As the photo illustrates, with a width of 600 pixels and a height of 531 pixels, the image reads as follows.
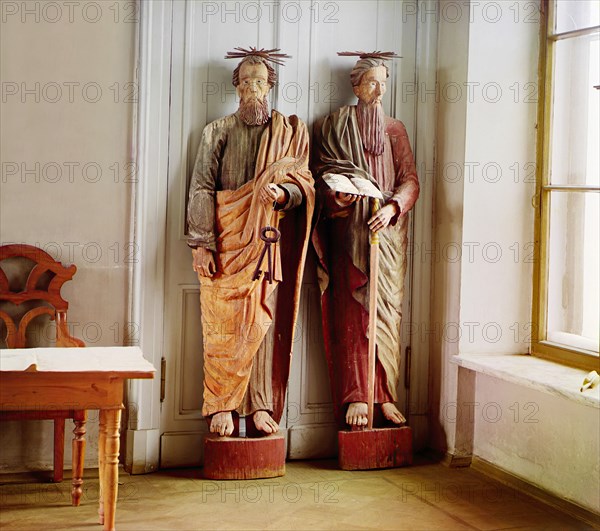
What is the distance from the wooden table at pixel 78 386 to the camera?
Answer: 3.38 m

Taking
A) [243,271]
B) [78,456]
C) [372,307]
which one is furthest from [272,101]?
[78,456]

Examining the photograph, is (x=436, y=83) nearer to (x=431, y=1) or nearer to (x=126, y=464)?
(x=431, y=1)

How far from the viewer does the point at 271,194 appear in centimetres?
453

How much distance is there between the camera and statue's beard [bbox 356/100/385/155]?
4938 millimetres

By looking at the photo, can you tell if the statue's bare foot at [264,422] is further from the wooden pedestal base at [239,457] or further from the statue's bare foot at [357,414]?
the statue's bare foot at [357,414]

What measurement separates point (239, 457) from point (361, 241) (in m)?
1.32

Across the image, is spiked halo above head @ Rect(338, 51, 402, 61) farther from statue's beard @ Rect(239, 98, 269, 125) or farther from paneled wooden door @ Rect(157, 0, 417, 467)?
statue's beard @ Rect(239, 98, 269, 125)

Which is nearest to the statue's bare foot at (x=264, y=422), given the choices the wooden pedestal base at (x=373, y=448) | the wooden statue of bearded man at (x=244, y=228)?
the wooden statue of bearded man at (x=244, y=228)

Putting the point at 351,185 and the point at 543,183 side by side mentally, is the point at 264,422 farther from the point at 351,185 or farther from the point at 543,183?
the point at 543,183

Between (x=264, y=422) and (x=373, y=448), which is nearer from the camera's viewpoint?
(x=264, y=422)

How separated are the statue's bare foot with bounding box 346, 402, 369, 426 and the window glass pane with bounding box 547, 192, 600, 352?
1.11 m

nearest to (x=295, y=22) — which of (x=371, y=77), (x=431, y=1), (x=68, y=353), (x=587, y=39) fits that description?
(x=371, y=77)

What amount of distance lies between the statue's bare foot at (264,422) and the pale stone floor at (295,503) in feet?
0.87

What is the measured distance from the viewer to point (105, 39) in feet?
15.3
